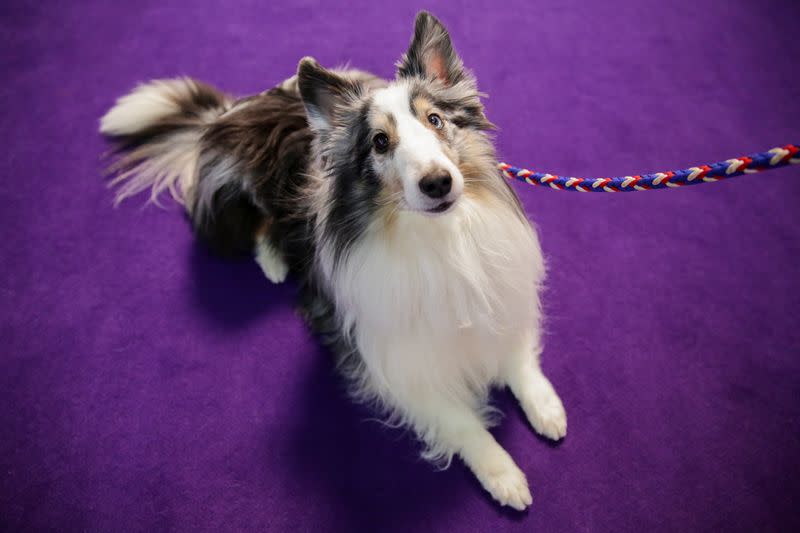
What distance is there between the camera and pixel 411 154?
4.59 feet

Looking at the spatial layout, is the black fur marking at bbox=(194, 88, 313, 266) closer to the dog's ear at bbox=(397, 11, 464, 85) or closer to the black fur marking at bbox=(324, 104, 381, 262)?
the black fur marking at bbox=(324, 104, 381, 262)

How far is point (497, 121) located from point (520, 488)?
7.11 feet

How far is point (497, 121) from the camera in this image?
9.87ft

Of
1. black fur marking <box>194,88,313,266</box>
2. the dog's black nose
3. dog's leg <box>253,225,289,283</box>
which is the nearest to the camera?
the dog's black nose

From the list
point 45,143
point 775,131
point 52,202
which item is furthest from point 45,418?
point 775,131

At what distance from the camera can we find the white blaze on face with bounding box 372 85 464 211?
1.36m

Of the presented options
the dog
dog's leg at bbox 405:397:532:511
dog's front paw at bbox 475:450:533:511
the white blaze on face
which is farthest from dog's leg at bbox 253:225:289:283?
dog's front paw at bbox 475:450:533:511

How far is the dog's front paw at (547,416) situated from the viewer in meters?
1.90

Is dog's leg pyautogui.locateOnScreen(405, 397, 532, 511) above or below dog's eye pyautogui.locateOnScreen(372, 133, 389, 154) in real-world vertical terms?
below

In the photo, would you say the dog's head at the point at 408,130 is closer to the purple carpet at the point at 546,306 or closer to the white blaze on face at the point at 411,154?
the white blaze on face at the point at 411,154

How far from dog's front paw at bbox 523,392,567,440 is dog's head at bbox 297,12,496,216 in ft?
3.20

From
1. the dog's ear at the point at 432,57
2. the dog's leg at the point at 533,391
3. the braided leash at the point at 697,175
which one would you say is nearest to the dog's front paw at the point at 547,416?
the dog's leg at the point at 533,391

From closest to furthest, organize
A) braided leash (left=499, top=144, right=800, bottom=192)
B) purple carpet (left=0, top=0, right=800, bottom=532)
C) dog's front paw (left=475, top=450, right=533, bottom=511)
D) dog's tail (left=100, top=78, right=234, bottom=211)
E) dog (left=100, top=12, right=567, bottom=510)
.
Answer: braided leash (left=499, top=144, right=800, bottom=192)
dog (left=100, top=12, right=567, bottom=510)
dog's front paw (left=475, top=450, right=533, bottom=511)
purple carpet (left=0, top=0, right=800, bottom=532)
dog's tail (left=100, top=78, right=234, bottom=211)

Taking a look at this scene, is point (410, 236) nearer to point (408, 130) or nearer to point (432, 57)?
point (408, 130)
